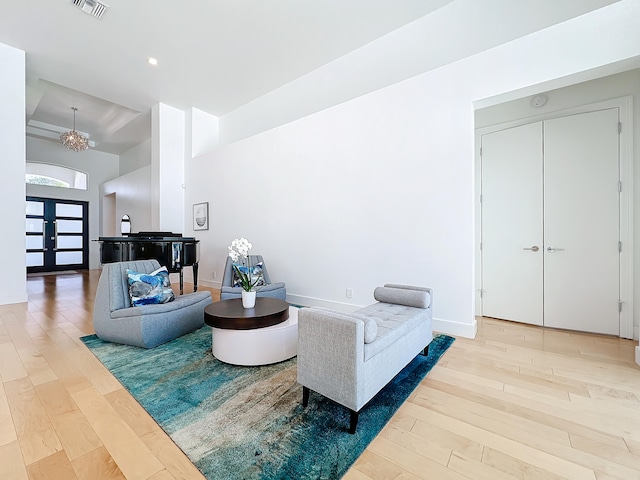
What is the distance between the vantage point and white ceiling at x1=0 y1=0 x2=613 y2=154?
3.61m

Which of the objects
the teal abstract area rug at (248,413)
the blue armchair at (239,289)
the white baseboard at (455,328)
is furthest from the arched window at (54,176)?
the white baseboard at (455,328)

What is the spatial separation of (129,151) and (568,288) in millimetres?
11655

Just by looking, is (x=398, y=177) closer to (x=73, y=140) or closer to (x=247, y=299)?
(x=247, y=299)

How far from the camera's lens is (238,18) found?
12.5 feet

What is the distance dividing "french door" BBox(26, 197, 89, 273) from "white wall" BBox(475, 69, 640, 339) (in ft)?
38.2

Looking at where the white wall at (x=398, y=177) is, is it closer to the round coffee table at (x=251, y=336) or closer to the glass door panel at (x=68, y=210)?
the round coffee table at (x=251, y=336)

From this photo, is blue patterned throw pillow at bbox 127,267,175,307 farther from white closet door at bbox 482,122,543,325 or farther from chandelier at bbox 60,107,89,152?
chandelier at bbox 60,107,89,152

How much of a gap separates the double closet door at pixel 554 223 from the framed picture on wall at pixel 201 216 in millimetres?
5198

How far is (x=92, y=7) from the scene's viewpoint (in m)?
3.59

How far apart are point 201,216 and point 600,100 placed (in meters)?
6.60

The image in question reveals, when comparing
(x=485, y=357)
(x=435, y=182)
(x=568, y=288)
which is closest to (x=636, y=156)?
(x=568, y=288)

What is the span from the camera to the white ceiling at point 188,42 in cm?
361

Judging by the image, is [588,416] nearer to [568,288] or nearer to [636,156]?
[568,288]

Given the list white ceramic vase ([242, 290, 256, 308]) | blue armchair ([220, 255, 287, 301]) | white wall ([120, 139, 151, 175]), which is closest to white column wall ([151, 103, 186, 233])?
white wall ([120, 139, 151, 175])
